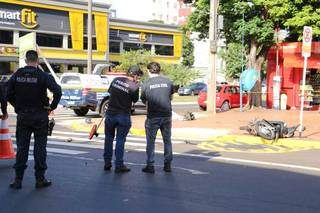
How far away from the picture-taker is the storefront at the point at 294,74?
24469mm

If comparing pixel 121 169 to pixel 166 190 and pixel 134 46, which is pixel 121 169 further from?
pixel 134 46

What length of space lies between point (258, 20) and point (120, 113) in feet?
54.4

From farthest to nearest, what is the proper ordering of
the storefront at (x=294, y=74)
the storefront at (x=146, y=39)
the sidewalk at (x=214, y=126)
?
the storefront at (x=146, y=39)
the storefront at (x=294, y=74)
the sidewalk at (x=214, y=126)

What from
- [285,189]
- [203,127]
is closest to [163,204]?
[285,189]

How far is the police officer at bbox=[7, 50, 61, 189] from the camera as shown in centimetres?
749

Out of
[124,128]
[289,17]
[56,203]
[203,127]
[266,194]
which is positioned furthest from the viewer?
[289,17]

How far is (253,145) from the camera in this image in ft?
45.5

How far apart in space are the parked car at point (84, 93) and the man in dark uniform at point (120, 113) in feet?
45.5

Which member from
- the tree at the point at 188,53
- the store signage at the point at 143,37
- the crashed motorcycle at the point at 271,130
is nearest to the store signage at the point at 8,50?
the store signage at the point at 143,37

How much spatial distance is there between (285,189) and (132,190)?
2.21m

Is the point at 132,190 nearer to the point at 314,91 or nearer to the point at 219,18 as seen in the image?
the point at 219,18

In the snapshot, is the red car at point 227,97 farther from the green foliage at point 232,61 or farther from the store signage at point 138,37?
the store signage at point 138,37

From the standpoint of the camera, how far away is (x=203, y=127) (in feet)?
59.5

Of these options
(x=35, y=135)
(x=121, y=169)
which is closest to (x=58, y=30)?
(x=121, y=169)
